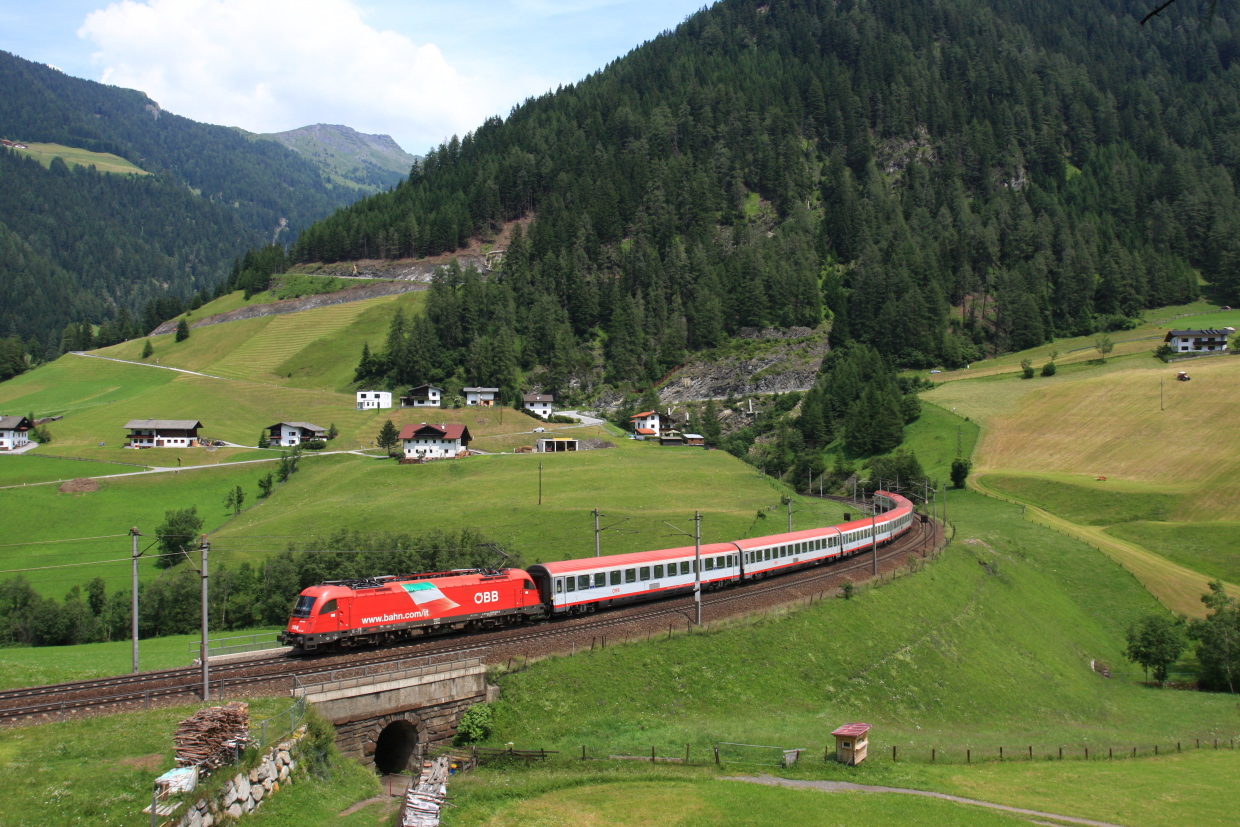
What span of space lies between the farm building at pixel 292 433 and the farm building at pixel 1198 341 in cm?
14964

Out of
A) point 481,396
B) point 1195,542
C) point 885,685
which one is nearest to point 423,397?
point 481,396

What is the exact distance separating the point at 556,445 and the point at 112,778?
10129 centimetres

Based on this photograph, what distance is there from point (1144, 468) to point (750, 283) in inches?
3789

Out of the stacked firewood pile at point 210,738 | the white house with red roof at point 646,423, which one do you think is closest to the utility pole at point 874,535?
the stacked firewood pile at point 210,738

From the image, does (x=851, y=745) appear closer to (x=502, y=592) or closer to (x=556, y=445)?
(x=502, y=592)

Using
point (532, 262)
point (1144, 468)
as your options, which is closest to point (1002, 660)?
point (1144, 468)

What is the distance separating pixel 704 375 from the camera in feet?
550

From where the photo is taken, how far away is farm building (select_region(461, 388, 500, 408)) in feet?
491

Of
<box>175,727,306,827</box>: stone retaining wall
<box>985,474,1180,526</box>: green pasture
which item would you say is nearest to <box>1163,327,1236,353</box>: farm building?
<box>985,474,1180,526</box>: green pasture

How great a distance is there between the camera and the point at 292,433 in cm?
12656

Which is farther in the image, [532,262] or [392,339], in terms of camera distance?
[532,262]

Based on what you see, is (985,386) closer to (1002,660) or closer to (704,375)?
(704,375)

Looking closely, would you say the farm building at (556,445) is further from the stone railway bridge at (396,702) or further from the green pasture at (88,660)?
the stone railway bridge at (396,702)

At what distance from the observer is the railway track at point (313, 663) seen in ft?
87.2
